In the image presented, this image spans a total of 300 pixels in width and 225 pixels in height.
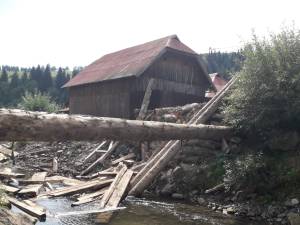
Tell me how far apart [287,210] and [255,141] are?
11.9 ft

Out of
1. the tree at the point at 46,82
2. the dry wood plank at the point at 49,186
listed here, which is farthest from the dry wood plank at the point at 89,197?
the tree at the point at 46,82

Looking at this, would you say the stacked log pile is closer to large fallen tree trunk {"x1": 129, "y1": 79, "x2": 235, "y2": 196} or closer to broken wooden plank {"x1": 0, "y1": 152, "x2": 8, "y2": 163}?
large fallen tree trunk {"x1": 129, "y1": 79, "x2": 235, "y2": 196}

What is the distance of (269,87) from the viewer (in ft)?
38.0

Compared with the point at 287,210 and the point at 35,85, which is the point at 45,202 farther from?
the point at 35,85


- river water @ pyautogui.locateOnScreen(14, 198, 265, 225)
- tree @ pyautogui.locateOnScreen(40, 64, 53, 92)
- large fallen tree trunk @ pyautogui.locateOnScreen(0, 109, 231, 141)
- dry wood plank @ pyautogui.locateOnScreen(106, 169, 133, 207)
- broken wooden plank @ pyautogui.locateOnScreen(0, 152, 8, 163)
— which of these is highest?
tree @ pyautogui.locateOnScreen(40, 64, 53, 92)

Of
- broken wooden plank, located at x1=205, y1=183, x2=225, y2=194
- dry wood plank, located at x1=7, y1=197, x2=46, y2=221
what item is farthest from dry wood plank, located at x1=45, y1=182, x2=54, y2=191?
broken wooden plank, located at x1=205, y1=183, x2=225, y2=194

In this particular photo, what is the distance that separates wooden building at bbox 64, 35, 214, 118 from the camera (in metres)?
22.5

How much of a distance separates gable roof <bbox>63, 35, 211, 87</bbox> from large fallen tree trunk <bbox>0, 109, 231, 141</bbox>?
1093 cm

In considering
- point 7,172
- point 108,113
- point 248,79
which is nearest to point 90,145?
point 108,113

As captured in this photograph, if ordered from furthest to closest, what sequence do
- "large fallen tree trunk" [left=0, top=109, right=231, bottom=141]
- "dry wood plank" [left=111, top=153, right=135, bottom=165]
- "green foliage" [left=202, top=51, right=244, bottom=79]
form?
1. "green foliage" [left=202, top=51, right=244, bottom=79]
2. "dry wood plank" [left=111, top=153, right=135, bottom=165]
3. "large fallen tree trunk" [left=0, top=109, right=231, bottom=141]

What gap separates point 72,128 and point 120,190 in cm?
371

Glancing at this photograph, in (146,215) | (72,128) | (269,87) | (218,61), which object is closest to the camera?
(72,128)

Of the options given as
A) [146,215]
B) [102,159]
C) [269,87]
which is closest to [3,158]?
[102,159]

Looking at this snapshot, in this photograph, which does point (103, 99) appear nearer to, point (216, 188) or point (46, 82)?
point (216, 188)
